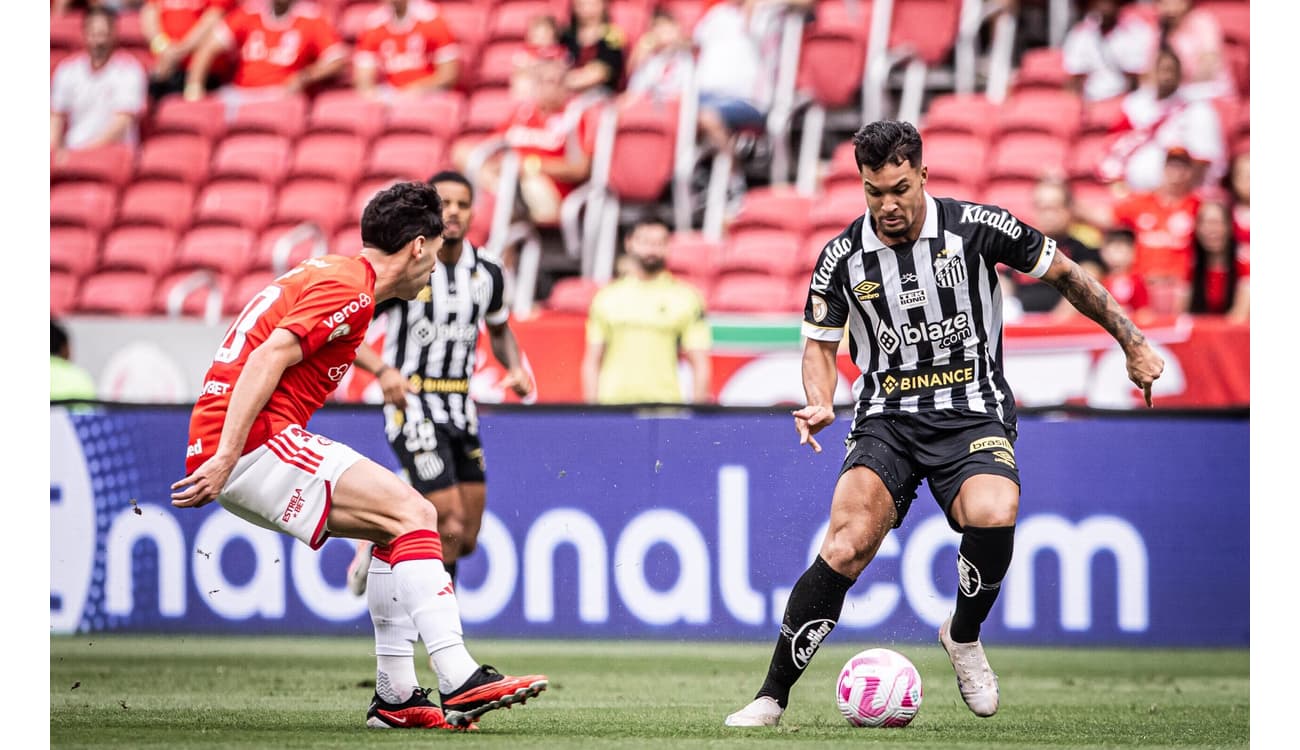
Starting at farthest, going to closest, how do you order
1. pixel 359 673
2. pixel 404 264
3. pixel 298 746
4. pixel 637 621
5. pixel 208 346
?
pixel 208 346, pixel 637 621, pixel 359 673, pixel 404 264, pixel 298 746

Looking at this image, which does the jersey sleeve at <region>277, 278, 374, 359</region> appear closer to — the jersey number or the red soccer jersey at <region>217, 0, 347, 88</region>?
the jersey number

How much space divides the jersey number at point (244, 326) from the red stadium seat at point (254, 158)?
7970 mm

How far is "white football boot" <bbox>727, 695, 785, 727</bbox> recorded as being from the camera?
5.95 metres

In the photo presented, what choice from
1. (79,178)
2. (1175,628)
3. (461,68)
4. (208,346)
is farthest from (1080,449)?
(79,178)

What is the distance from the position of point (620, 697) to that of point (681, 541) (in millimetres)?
1822

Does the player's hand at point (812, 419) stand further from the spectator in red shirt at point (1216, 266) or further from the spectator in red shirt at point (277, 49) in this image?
the spectator in red shirt at point (277, 49)

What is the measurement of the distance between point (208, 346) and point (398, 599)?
613 centimetres

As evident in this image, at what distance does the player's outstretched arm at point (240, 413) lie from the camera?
17.8 ft

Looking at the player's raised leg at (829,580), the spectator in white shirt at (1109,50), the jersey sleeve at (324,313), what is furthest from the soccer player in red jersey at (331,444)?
the spectator in white shirt at (1109,50)

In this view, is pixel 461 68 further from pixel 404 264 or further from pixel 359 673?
pixel 404 264

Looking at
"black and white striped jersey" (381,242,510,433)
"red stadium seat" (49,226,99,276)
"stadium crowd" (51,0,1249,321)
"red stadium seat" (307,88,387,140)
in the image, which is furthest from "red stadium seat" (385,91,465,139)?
"black and white striped jersey" (381,242,510,433)

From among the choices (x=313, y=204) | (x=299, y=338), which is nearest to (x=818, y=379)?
(x=299, y=338)

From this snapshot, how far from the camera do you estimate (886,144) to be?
583cm

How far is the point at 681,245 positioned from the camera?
12.0 m
